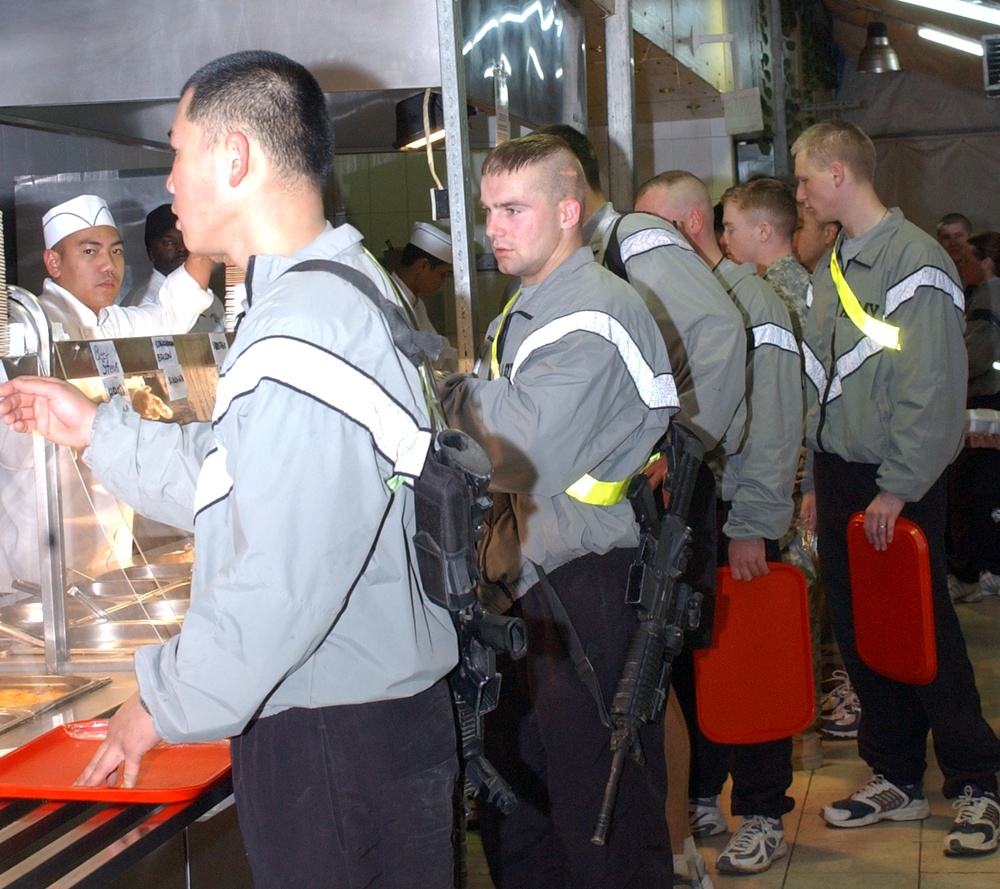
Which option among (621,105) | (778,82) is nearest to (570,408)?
(621,105)

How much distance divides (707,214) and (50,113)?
2.13m

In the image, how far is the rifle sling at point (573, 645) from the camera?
247cm

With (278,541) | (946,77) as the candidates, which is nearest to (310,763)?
(278,541)

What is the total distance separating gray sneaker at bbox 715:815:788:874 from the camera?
335cm

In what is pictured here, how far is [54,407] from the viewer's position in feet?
5.74

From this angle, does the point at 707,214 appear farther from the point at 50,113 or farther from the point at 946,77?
the point at 946,77

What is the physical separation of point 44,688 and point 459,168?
1.62 m

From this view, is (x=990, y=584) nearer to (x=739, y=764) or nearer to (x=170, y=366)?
(x=739, y=764)

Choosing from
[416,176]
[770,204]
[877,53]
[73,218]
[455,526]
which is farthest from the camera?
[877,53]

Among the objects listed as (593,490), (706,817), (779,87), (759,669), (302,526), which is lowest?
(706,817)

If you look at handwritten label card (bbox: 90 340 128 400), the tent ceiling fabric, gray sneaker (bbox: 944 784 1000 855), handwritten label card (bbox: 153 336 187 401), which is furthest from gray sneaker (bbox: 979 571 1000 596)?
handwritten label card (bbox: 90 340 128 400)

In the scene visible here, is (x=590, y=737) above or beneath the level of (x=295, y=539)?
beneath

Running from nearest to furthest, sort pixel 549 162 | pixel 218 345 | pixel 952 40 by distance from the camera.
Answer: pixel 549 162, pixel 218 345, pixel 952 40

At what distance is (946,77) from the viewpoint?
1051 centimetres
